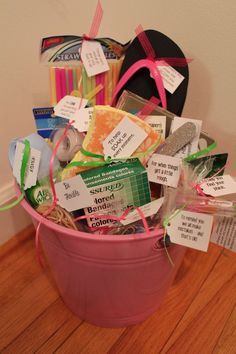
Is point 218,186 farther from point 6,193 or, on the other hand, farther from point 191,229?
point 6,193

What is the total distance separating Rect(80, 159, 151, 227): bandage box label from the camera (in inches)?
21.8

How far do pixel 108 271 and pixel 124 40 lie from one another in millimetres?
661

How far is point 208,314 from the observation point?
0.74m

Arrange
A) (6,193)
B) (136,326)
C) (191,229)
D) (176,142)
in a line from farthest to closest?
(6,193), (136,326), (176,142), (191,229)

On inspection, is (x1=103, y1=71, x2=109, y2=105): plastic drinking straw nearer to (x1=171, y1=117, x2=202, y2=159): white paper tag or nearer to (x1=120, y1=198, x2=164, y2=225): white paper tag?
(x1=171, y1=117, x2=202, y2=159): white paper tag

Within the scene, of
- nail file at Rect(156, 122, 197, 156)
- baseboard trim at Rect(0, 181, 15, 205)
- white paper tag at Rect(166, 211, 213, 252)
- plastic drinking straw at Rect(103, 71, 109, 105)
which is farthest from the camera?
baseboard trim at Rect(0, 181, 15, 205)

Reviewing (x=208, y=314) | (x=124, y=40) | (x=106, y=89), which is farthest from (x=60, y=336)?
(x=124, y=40)

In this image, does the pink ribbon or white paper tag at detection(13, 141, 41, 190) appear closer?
white paper tag at detection(13, 141, 41, 190)

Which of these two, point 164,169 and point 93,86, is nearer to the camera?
point 164,169

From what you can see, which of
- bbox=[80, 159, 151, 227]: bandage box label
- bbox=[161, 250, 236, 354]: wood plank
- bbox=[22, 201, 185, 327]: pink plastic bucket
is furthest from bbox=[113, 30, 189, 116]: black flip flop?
bbox=[161, 250, 236, 354]: wood plank

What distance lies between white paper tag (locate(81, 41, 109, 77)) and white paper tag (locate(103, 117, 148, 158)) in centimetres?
18

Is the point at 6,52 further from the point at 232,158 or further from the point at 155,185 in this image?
the point at 232,158

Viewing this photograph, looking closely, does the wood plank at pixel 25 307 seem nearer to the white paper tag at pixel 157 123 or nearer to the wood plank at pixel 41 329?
the wood plank at pixel 41 329

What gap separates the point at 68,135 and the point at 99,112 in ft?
0.33
